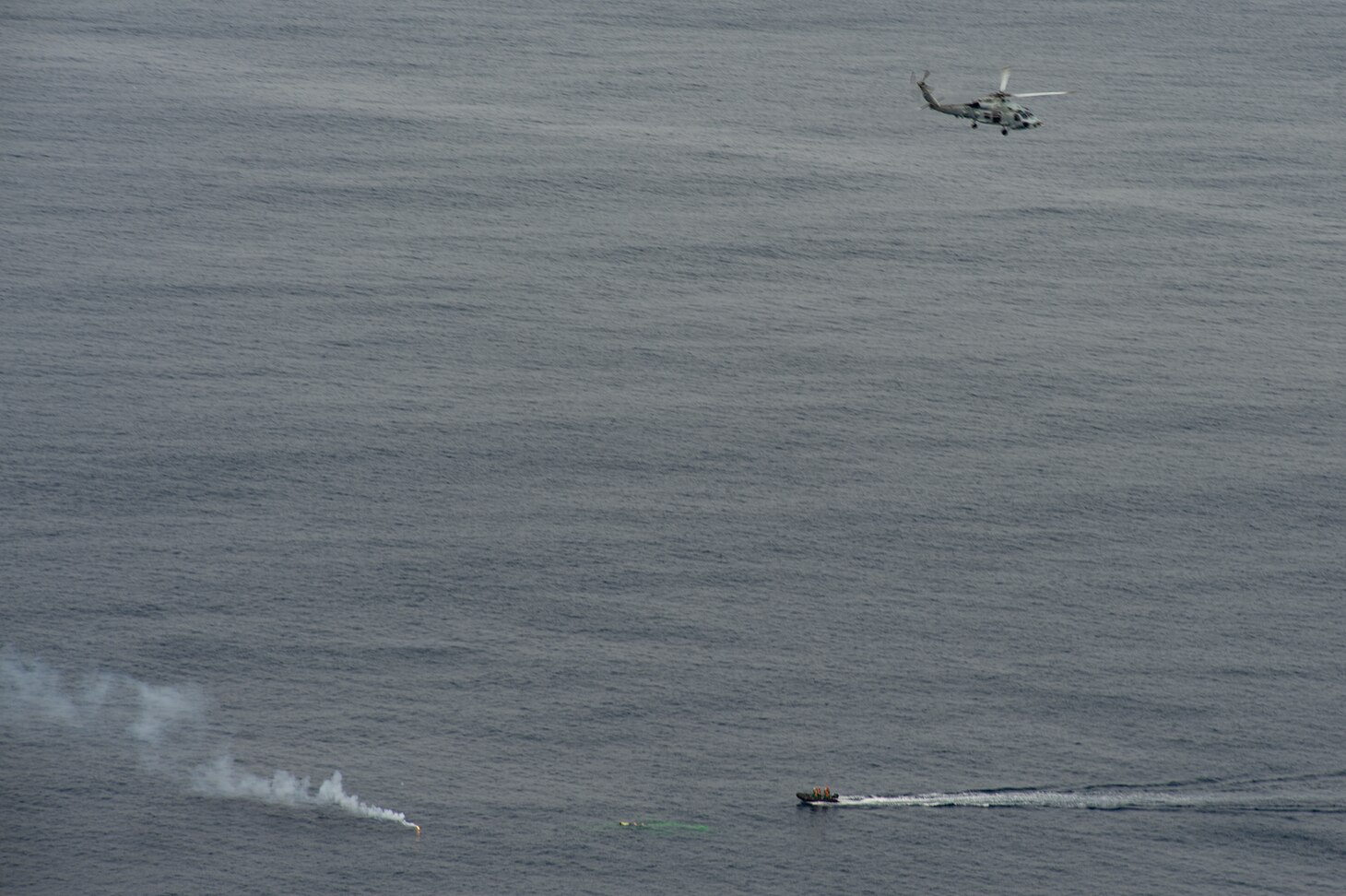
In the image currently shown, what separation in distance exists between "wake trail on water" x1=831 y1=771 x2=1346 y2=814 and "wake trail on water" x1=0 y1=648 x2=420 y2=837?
60.3 meters

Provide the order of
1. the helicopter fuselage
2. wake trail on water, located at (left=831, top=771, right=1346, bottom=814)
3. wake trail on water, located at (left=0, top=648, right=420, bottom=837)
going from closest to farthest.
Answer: the helicopter fuselage, wake trail on water, located at (left=831, top=771, right=1346, bottom=814), wake trail on water, located at (left=0, top=648, right=420, bottom=837)

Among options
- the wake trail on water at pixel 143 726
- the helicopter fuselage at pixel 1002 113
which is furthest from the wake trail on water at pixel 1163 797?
the helicopter fuselage at pixel 1002 113

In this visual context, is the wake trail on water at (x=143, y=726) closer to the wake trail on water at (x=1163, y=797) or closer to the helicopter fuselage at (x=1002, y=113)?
the wake trail on water at (x=1163, y=797)

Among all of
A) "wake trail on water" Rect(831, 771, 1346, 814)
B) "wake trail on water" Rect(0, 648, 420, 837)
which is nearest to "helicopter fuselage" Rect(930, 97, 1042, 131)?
"wake trail on water" Rect(831, 771, 1346, 814)

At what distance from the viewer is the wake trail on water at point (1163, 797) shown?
18025cm

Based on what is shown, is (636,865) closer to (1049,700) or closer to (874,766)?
(874,766)

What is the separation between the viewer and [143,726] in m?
192

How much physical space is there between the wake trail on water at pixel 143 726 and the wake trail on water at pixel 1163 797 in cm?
6033

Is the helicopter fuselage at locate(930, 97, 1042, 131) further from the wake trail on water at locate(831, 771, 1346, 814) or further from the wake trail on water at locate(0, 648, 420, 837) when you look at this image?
the wake trail on water at locate(0, 648, 420, 837)

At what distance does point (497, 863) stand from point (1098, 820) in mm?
62838

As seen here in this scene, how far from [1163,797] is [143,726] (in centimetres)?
11210

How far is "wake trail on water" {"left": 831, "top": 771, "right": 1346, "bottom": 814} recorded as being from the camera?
180 meters

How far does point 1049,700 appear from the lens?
19238 cm

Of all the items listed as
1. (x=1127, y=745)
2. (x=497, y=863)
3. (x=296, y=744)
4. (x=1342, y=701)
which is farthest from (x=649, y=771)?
(x=1342, y=701)
